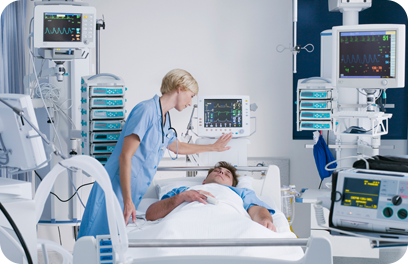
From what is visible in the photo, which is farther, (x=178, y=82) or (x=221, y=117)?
(x=221, y=117)

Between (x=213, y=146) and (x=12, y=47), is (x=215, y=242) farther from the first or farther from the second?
(x=12, y=47)

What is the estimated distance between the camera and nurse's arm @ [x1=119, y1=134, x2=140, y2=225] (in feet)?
6.15

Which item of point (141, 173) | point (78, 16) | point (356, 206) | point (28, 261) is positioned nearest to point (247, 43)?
point (78, 16)

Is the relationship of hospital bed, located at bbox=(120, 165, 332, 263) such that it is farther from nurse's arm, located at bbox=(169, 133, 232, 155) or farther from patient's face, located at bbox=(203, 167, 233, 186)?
nurse's arm, located at bbox=(169, 133, 232, 155)

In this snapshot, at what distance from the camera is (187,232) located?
1688 mm

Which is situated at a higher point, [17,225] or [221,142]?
[221,142]

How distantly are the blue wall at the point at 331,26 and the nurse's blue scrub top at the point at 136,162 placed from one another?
2231 mm

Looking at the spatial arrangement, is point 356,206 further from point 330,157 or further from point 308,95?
point 330,157

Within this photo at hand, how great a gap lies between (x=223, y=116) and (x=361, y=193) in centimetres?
151

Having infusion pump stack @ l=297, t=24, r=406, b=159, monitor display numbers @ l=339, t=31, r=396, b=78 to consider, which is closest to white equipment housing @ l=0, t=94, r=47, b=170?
infusion pump stack @ l=297, t=24, r=406, b=159

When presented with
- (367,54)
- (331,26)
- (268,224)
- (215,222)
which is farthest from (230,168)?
(331,26)

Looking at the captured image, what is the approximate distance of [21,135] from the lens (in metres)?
1.41

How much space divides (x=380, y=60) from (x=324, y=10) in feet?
4.88

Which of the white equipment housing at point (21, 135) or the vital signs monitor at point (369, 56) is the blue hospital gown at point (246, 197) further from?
the vital signs monitor at point (369, 56)
